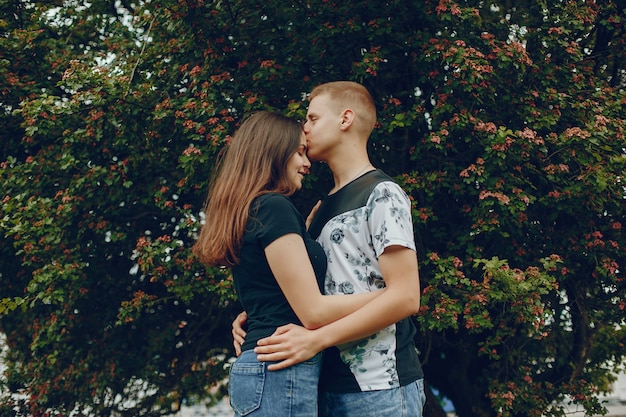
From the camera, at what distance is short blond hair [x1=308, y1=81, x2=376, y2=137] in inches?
107

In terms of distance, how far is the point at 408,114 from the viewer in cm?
514

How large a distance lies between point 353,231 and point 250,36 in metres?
3.55

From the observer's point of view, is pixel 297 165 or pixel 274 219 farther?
pixel 297 165

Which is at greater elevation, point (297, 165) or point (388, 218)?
point (297, 165)

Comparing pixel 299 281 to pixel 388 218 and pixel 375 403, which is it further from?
pixel 375 403

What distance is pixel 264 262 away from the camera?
2.27 meters

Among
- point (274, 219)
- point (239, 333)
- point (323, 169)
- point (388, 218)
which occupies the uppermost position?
point (274, 219)

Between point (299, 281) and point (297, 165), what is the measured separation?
529 millimetres

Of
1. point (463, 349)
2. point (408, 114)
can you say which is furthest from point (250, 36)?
point (463, 349)

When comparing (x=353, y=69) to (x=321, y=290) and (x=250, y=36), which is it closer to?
(x=250, y=36)

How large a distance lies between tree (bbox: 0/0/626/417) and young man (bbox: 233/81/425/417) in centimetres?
241

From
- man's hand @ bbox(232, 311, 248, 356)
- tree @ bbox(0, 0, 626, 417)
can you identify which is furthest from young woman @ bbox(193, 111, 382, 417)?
tree @ bbox(0, 0, 626, 417)

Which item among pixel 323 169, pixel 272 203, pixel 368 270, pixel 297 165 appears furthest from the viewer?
pixel 323 169

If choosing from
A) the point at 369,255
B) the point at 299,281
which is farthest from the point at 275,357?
the point at 369,255
